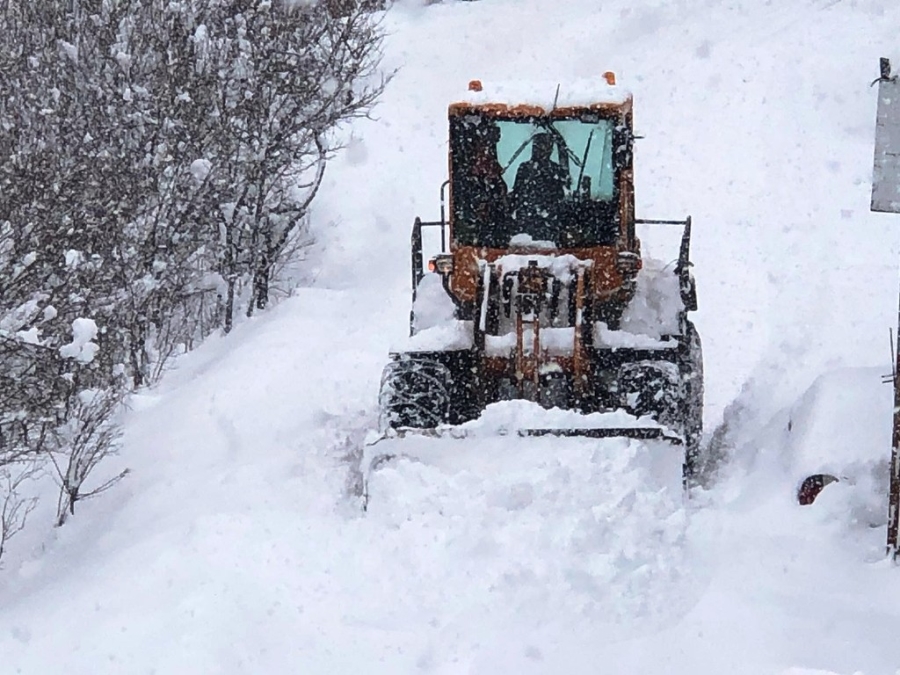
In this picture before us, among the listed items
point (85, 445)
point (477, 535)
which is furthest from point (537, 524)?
point (85, 445)

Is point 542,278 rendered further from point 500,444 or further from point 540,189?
point 500,444

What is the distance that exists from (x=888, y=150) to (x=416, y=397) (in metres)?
2.97

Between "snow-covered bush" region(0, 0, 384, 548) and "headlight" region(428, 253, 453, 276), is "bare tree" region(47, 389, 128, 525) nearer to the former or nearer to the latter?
"snow-covered bush" region(0, 0, 384, 548)

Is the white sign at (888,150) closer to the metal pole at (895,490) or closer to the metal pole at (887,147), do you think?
the metal pole at (887,147)

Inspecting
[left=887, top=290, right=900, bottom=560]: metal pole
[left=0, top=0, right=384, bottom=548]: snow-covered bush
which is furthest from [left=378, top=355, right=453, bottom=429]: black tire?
[left=0, top=0, right=384, bottom=548]: snow-covered bush

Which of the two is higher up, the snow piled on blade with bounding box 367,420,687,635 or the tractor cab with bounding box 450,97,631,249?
the tractor cab with bounding box 450,97,631,249

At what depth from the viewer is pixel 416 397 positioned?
7188mm

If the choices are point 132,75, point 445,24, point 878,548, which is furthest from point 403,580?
point 445,24

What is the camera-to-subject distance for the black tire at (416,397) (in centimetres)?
718

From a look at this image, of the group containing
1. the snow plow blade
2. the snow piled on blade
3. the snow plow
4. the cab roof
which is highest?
the cab roof

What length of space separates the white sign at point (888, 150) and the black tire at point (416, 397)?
8.94 ft

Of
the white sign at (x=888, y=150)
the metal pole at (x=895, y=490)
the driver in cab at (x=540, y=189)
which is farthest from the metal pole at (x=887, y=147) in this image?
the driver in cab at (x=540, y=189)

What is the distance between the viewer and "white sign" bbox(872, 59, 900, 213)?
5.73 m

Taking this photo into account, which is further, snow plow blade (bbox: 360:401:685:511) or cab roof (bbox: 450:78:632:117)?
cab roof (bbox: 450:78:632:117)
